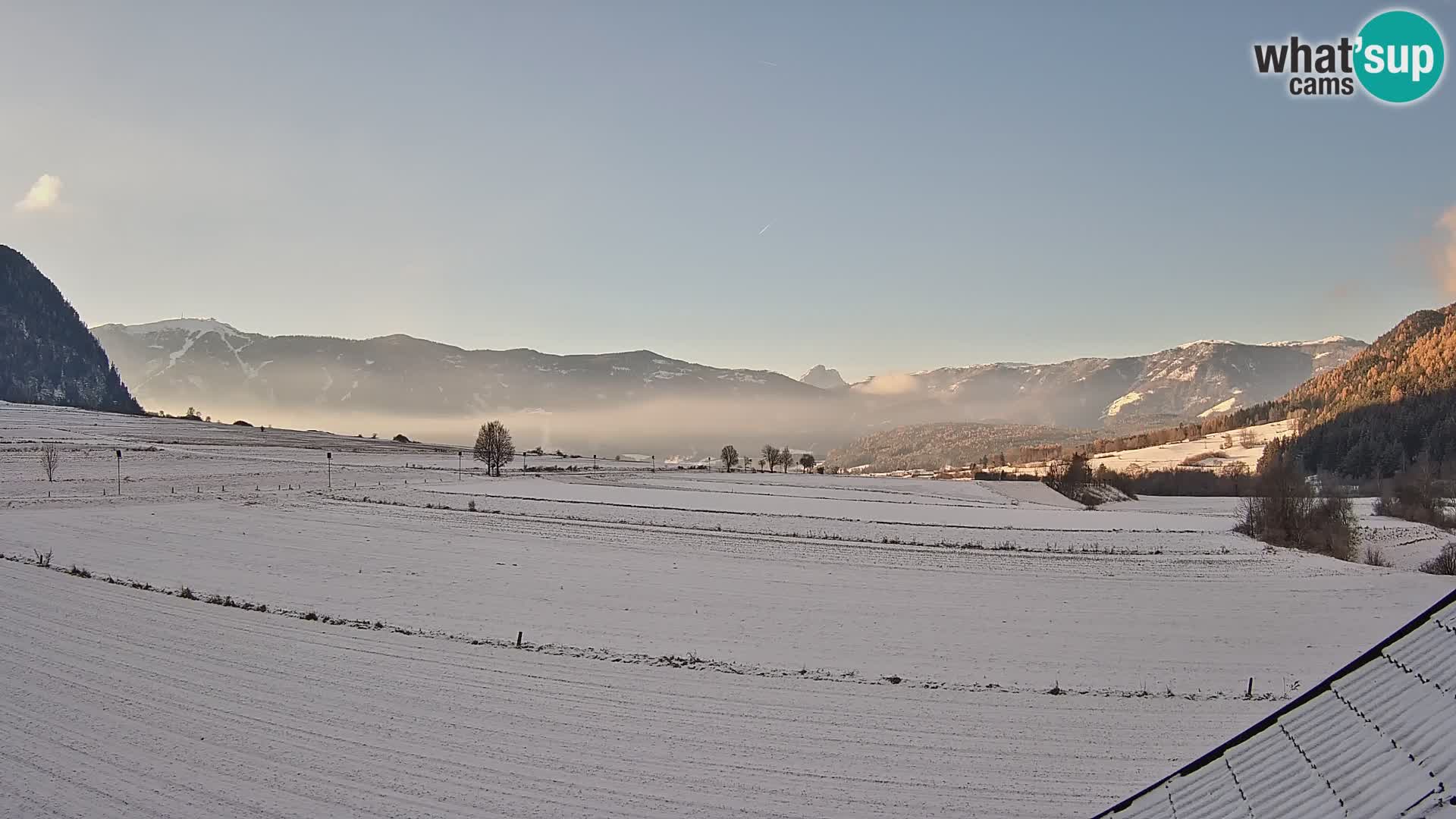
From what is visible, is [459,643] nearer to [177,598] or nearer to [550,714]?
[550,714]

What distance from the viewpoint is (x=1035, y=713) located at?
18250 mm

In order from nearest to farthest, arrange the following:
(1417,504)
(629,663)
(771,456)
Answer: (629,663) → (1417,504) → (771,456)

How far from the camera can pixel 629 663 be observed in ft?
71.8

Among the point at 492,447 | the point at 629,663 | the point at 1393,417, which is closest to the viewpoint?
the point at 629,663

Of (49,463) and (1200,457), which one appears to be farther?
(1200,457)

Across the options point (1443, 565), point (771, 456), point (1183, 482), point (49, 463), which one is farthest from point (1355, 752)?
point (771, 456)

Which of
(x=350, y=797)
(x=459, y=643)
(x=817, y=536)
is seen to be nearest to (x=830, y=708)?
(x=350, y=797)

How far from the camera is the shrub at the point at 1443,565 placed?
44.9m

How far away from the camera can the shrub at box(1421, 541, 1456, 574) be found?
147 feet

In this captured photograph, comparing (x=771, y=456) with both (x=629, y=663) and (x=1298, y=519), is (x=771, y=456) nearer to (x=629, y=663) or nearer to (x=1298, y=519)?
(x=1298, y=519)

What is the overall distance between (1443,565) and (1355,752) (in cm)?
5563

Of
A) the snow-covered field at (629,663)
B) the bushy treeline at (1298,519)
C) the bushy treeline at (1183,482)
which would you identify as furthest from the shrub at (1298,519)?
the bushy treeline at (1183,482)

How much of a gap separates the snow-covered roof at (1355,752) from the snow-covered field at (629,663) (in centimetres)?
783

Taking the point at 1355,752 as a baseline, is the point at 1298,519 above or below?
below
